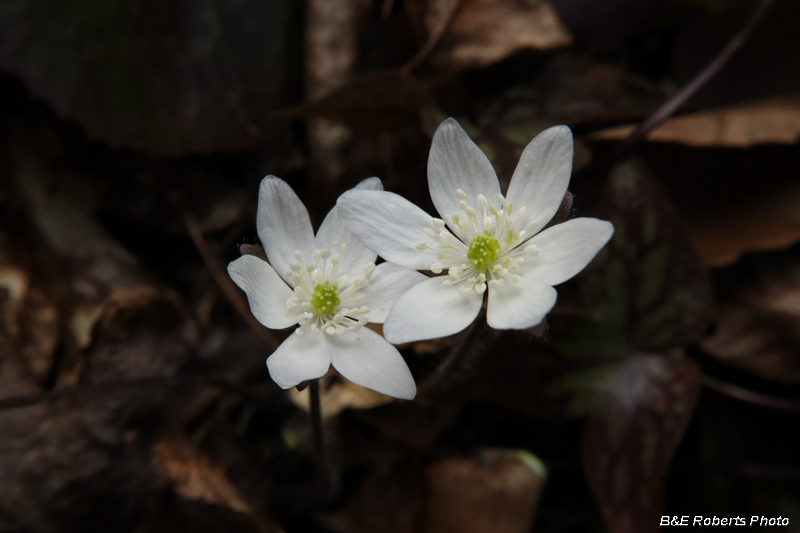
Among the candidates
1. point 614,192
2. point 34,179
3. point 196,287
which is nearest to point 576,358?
point 614,192

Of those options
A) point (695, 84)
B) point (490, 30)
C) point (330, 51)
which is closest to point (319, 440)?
point (330, 51)

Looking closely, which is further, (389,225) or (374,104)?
(374,104)

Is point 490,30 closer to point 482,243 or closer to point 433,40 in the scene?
point 433,40

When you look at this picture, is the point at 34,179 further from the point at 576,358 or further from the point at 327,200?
the point at 576,358

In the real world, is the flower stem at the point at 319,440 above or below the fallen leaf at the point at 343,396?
below

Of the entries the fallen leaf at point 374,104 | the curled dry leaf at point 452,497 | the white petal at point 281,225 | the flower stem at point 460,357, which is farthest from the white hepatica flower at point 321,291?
the curled dry leaf at point 452,497

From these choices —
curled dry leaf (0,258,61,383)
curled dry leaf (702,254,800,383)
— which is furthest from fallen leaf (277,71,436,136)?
curled dry leaf (702,254,800,383)

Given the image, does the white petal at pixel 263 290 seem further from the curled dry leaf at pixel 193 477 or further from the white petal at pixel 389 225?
the curled dry leaf at pixel 193 477
